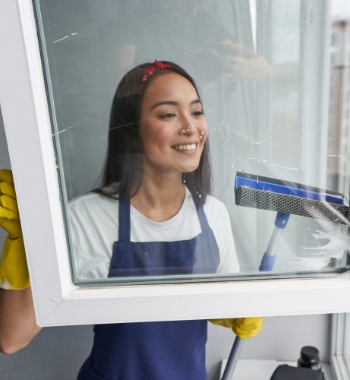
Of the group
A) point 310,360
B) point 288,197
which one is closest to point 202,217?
point 288,197

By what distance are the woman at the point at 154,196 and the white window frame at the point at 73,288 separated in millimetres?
31

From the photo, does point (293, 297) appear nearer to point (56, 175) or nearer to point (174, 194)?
point (174, 194)

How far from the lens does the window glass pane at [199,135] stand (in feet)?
1.60

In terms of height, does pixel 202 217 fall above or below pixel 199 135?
below

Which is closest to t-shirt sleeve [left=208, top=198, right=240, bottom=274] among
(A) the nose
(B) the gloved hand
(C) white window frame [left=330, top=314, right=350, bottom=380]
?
(A) the nose

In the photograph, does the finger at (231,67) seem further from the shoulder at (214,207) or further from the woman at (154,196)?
the shoulder at (214,207)

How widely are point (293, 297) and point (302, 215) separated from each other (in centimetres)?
12

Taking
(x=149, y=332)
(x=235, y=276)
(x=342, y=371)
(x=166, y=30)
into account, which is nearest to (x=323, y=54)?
(x=166, y=30)

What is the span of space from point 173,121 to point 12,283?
1.43ft

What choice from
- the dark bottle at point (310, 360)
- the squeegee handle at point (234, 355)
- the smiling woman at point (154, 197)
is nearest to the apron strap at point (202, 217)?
the smiling woman at point (154, 197)

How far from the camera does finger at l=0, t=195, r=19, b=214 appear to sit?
0.62 metres

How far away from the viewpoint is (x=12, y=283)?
0.70m

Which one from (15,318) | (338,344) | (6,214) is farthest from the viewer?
(338,344)

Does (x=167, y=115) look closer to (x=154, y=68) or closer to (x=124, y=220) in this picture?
(x=154, y=68)
